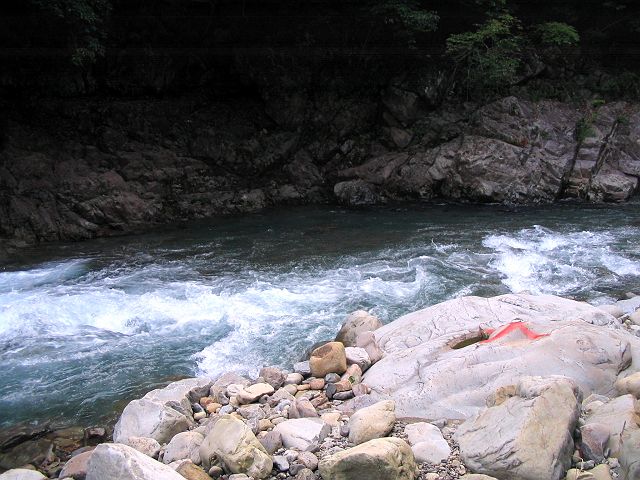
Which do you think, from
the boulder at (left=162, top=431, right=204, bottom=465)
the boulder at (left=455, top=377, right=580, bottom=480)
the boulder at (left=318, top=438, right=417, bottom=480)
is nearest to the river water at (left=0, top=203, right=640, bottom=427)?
the boulder at (left=162, top=431, right=204, bottom=465)

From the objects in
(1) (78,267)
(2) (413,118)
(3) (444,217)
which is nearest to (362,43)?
(2) (413,118)

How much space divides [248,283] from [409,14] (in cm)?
835

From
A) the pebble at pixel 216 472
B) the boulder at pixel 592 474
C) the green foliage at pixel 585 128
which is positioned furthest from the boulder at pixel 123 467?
the green foliage at pixel 585 128

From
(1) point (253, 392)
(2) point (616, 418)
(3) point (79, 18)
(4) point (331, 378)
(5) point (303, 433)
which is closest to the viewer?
(2) point (616, 418)

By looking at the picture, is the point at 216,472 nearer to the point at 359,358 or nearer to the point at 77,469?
the point at 77,469

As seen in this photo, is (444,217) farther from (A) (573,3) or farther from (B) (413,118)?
(A) (573,3)

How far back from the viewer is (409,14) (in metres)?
13.4

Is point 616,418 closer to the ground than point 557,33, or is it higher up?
closer to the ground

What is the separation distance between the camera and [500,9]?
14.8 metres

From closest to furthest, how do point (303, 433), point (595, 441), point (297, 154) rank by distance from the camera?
point (595, 441) → point (303, 433) → point (297, 154)

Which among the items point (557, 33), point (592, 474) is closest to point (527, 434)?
point (592, 474)

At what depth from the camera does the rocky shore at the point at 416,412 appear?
324 cm

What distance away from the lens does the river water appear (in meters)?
6.31

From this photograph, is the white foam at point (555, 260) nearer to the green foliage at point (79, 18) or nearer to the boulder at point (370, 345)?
the boulder at point (370, 345)
